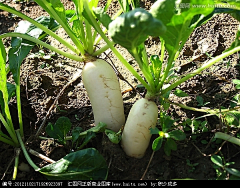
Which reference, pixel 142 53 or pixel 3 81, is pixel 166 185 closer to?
pixel 142 53

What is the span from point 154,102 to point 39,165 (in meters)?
0.52

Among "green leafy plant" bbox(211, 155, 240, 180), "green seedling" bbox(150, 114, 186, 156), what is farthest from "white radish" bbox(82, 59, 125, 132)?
"green leafy plant" bbox(211, 155, 240, 180)

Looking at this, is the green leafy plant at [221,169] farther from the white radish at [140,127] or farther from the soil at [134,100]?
the white radish at [140,127]

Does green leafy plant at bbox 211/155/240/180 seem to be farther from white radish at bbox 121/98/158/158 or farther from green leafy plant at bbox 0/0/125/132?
green leafy plant at bbox 0/0/125/132

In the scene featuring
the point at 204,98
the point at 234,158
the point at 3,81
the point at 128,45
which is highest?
the point at 128,45

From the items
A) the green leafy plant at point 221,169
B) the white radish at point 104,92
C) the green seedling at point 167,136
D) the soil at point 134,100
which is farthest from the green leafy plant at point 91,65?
the green leafy plant at point 221,169

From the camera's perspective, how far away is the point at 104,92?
1205 mm

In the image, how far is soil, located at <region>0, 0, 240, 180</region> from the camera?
1.10 m

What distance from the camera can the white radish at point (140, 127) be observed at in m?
1.09

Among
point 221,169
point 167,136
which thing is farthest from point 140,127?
point 221,169

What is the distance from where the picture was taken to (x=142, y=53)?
1.11 metres

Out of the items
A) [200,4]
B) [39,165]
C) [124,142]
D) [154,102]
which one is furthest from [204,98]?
[39,165]

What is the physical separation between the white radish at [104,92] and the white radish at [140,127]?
10 centimetres

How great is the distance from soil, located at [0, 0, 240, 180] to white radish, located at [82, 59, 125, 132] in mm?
89
